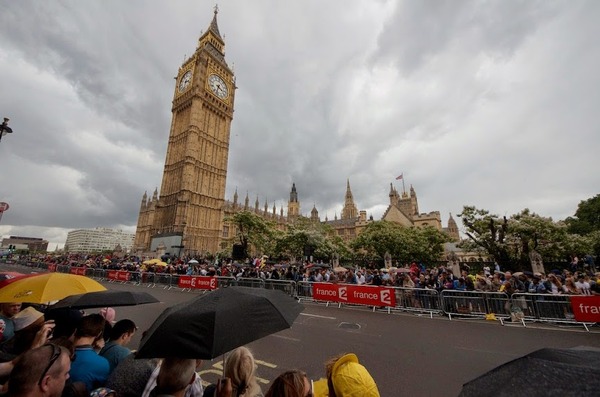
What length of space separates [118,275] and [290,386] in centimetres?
2596

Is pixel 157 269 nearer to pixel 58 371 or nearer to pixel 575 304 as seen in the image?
pixel 58 371

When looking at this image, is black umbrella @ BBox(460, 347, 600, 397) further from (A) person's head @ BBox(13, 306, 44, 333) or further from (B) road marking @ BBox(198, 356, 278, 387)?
(A) person's head @ BBox(13, 306, 44, 333)

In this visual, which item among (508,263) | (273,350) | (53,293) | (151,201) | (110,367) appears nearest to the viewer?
(110,367)

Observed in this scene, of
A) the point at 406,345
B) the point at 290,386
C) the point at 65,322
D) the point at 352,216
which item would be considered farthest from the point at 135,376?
the point at 352,216

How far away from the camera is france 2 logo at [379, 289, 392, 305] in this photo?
445 inches

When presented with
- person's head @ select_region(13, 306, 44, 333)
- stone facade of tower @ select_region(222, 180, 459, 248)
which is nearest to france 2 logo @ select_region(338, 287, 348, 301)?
person's head @ select_region(13, 306, 44, 333)

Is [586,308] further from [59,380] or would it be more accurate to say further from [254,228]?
[254,228]

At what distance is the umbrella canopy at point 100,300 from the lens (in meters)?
4.18

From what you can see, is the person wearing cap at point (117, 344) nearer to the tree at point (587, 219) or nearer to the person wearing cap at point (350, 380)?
the person wearing cap at point (350, 380)

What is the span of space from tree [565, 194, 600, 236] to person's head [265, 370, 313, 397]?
44833mm

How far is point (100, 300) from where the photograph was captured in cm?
443

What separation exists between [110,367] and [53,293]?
213cm

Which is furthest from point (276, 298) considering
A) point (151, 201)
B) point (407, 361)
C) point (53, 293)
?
point (151, 201)

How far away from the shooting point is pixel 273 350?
6500 millimetres
